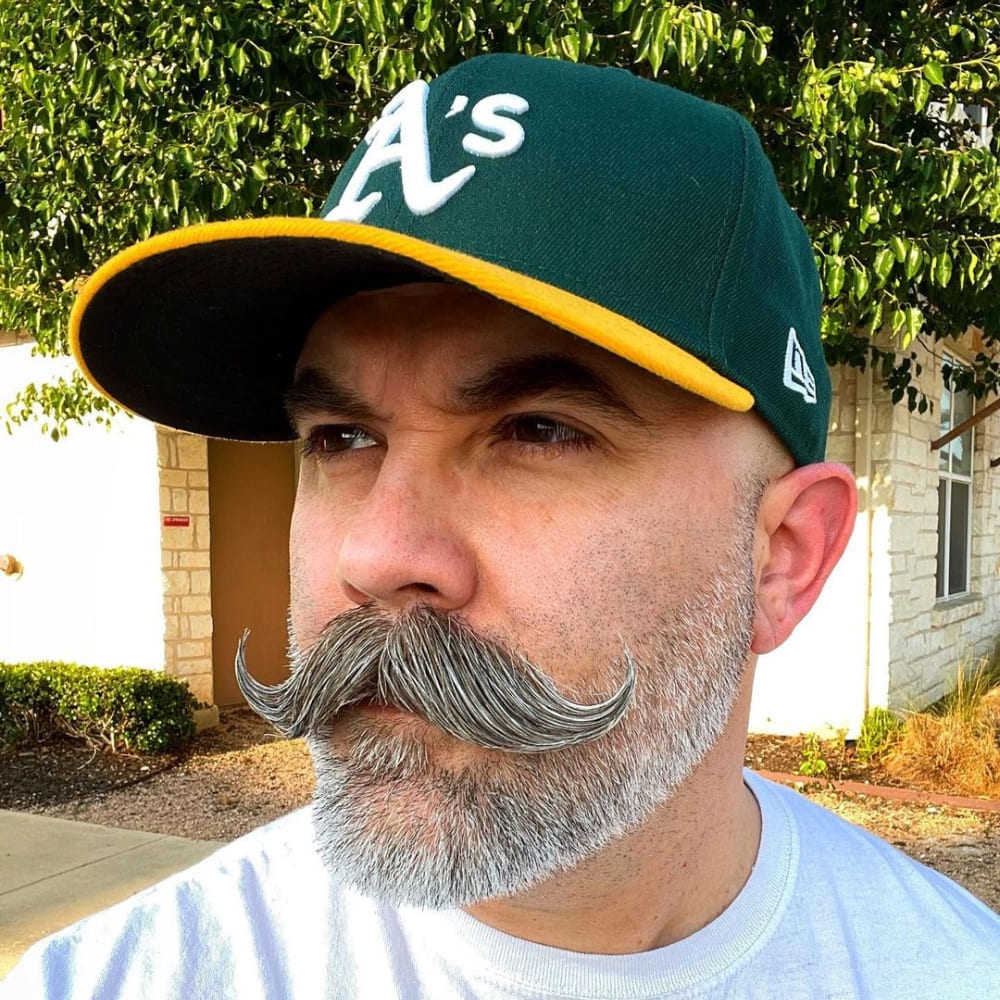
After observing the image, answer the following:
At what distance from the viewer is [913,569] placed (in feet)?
24.3

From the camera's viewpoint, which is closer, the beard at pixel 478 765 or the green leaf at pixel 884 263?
the beard at pixel 478 765

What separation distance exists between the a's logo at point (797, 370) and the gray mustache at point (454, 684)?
49 cm

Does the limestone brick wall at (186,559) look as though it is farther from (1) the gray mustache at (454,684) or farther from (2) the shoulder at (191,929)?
(1) the gray mustache at (454,684)

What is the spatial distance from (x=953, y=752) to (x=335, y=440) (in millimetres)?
5898

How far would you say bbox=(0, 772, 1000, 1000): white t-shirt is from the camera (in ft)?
4.13

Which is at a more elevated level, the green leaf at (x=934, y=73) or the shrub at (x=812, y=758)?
the green leaf at (x=934, y=73)

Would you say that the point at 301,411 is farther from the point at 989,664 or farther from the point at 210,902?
the point at 989,664

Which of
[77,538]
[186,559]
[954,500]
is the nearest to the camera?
[186,559]

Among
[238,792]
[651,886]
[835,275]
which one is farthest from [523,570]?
[238,792]

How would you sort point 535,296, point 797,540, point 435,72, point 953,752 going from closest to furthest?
point 535,296 → point 797,540 → point 435,72 → point 953,752

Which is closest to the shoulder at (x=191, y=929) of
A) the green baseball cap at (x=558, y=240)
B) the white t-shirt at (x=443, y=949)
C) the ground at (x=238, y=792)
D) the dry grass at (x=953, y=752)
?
the white t-shirt at (x=443, y=949)

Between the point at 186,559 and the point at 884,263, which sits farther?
the point at 186,559

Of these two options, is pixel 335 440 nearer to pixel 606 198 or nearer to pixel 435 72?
pixel 606 198

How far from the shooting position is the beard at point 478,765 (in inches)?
46.2
